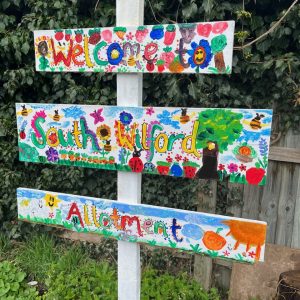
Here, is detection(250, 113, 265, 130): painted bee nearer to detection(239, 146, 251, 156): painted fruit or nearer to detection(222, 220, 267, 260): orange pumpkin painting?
detection(239, 146, 251, 156): painted fruit

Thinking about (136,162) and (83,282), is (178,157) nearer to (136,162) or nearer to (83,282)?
(136,162)

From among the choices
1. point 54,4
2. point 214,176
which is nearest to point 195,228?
point 214,176

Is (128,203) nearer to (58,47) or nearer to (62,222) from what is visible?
(62,222)

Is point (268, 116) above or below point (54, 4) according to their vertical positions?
below

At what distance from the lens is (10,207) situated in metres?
3.14

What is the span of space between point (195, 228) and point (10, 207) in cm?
218

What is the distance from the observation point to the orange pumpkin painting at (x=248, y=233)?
1489 mm

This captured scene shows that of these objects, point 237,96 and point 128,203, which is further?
point 237,96

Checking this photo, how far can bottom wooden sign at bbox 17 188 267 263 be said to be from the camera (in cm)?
152

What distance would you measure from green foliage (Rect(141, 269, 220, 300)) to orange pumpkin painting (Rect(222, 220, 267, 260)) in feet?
3.97

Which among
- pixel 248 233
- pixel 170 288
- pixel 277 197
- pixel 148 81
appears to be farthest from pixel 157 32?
pixel 170 288

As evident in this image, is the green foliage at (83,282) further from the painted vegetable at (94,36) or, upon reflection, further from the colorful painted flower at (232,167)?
the painted vegetable at (94,36)

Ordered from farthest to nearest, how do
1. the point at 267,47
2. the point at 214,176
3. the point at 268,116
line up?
the point at 267,47 < the point at 214,176 < the point at 268,116

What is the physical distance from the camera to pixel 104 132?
64.3 inches
